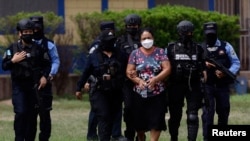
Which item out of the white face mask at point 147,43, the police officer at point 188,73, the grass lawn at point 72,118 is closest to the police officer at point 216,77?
the police officer at point 188,73

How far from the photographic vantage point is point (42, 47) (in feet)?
43.1

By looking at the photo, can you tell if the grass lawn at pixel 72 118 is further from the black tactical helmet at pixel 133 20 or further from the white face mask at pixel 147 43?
the white face mask at pixel 147 43

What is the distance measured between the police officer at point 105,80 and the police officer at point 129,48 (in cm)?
20

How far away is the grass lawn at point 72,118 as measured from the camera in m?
15.6

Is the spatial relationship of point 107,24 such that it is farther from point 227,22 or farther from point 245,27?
point 245,27

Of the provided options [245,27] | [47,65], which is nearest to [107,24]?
[47,65]

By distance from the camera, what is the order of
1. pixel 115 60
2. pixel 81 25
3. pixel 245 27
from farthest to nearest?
pixel 245 27, pixel 81 25, pixel 115 60

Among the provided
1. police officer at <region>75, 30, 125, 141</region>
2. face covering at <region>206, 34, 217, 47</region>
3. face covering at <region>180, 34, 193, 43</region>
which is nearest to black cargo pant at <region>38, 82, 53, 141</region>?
police officer at <region>75, 30, 125, 141</region>

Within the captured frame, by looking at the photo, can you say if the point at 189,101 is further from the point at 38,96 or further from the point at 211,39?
the point at 38,96

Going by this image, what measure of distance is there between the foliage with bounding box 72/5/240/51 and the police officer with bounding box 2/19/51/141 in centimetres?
940

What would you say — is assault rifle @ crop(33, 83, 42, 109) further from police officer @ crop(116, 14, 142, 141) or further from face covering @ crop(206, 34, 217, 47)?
face covering @ crop(206, 34, 217, 47)

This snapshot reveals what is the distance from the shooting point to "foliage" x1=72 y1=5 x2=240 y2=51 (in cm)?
2264

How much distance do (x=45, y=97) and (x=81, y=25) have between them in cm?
1014

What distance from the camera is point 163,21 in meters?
22.8
